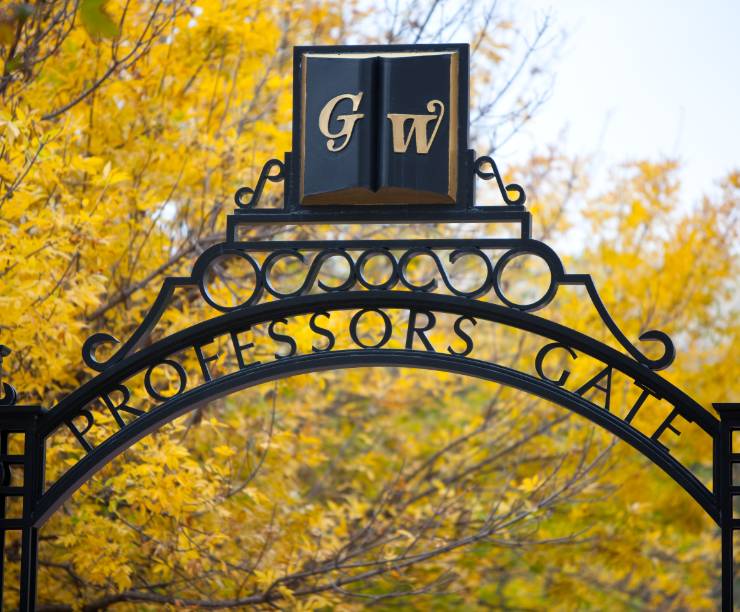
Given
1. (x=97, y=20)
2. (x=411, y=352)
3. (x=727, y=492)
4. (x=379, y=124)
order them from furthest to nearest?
(x=379, y=124), (x=411, y=352), (x=727, y=492), (x=97, y=20)

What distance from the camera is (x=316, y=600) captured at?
5.83 meters

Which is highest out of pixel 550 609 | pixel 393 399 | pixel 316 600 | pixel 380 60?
pixel 380 60

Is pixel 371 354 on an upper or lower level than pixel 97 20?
lower

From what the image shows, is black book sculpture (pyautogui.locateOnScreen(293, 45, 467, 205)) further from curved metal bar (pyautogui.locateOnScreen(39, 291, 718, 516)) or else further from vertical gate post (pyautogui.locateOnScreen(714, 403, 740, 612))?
vertical gate post (pyautogui.locateOnScreen(714, 403, 740, 612))

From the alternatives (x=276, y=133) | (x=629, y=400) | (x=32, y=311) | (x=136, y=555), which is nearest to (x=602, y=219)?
(x=629, y=400)

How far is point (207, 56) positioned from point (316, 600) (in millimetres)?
3018

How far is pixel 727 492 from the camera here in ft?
12.5

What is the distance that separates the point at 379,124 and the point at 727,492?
5.96 ft

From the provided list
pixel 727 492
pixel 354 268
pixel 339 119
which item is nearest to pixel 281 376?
pixel 354 268

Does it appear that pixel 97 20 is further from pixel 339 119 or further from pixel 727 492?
pixel 727 492

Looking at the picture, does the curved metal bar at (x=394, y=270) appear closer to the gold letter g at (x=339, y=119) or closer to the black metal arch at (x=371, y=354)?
the black metal arch at (x=371, y=354)

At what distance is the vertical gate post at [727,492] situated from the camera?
Result: 3.75 metres

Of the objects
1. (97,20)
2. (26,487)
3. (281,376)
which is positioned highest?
(97,20)

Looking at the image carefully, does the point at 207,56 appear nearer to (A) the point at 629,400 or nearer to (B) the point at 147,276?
(B) the point at 147,276
